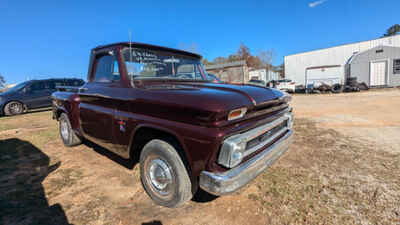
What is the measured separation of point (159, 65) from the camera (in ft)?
9.60

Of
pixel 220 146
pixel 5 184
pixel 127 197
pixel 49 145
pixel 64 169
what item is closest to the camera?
pixel 220 146

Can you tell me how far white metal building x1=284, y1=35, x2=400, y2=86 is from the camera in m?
20.0

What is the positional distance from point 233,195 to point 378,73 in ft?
83.9

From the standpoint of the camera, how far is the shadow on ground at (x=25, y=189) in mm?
2074

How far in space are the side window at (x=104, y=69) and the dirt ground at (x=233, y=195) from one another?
1514 millimetres

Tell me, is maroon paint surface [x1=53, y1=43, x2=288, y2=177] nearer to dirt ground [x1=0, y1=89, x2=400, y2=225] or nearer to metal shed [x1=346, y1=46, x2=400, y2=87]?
dirt ground [x1=0, y1=89, x2=400, y2=225]

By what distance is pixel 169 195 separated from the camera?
212 cm

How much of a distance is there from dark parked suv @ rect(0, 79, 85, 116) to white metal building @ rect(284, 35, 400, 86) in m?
23.9

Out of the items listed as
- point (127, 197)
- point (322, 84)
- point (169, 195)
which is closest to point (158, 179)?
point (169, 195)

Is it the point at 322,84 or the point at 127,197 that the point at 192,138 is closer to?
the point at 127,197

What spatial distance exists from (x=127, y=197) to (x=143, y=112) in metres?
1.15

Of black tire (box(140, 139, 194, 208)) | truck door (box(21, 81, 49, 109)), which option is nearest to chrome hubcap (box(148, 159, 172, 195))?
black tire (box(140, 139, 194, 208))

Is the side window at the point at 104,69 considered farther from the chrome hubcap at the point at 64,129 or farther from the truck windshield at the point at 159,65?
the chrome hubcap at the point at 64,129

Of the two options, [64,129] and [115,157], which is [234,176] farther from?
[64,129]
